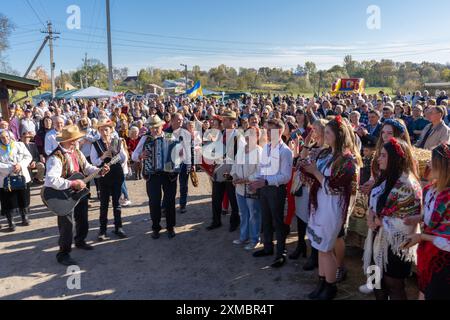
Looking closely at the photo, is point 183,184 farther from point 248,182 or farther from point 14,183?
point 14,183

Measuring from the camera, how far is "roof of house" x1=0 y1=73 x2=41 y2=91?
8.94 m

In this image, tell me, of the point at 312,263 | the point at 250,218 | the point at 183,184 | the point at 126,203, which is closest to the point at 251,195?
the point at 250,218

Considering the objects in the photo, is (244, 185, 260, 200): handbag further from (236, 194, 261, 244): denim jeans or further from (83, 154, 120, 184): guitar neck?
(83, 154, 120, 184): guitar neck

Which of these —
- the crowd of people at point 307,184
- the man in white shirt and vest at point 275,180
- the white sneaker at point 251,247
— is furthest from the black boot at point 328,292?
the white sneaker at point 251,247

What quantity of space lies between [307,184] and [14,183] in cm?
510

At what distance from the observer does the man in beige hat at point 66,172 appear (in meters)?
4.38

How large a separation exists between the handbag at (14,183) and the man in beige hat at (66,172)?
1692 millimetres

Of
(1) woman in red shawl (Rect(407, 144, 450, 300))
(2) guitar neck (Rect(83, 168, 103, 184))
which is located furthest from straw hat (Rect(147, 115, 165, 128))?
(1) woman in red shawl (Rect(407, 144, 450, 300))

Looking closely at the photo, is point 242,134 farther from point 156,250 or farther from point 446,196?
point 446,196

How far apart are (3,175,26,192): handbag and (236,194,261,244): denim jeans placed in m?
3.85

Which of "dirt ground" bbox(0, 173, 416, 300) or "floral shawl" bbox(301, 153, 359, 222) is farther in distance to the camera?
"dirt ground" bbox(0, 173, 416, 300)

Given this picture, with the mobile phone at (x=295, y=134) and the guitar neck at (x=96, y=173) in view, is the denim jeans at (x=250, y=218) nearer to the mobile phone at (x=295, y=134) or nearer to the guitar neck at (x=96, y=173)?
the mobile phone at (x=295, y=134)

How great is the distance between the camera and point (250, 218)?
5.04 m
